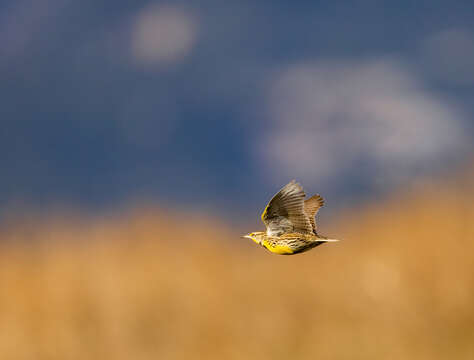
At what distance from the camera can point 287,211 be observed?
3.26 metres

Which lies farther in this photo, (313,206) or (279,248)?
(313,206)

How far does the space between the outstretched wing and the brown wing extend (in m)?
0.07

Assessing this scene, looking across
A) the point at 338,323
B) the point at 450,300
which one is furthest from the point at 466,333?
the point at 338,323

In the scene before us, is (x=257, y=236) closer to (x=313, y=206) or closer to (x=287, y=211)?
(x=287, y=211)

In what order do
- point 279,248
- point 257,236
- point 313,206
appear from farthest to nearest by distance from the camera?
point 313,206
point 257,236
point 279,248

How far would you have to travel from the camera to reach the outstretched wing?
10.6 ft

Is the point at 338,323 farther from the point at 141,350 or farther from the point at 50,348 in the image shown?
the point at 50,348

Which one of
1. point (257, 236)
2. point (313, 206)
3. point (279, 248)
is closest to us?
point (279, 248)

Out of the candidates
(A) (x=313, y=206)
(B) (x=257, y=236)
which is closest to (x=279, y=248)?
(B) (x=257, y=236)

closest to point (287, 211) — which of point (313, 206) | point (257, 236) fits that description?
point (257, 236)

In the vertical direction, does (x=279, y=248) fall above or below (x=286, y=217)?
below

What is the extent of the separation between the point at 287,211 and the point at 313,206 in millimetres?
335

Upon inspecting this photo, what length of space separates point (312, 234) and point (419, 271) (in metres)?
4.32

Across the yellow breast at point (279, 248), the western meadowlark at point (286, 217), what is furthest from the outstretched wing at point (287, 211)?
the yellow breast at point (279, 248)
